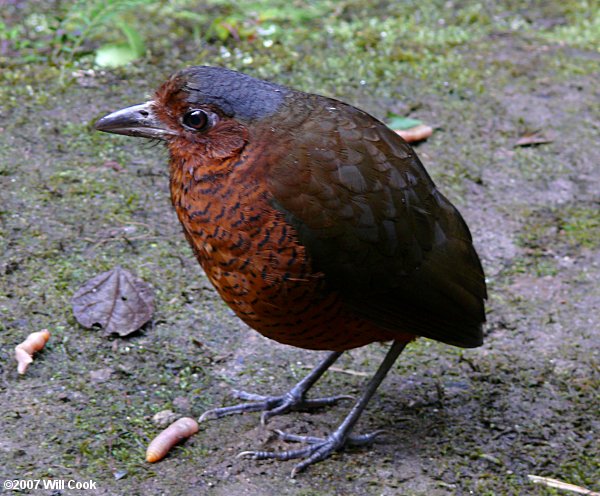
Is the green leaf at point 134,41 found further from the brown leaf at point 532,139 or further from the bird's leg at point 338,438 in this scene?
the bird's leg at point 338,438

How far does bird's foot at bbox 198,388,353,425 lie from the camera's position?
13.0 ft

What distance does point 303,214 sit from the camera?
3318 mm

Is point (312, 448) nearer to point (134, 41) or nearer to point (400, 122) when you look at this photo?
point (400, 122)

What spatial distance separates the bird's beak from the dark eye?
0.09 meters

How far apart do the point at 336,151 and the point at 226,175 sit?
44 cm

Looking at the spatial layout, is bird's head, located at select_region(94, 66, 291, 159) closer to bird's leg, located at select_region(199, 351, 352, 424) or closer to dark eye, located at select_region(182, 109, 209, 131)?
dark eye, located at select_region(182, 109, 209, 131)

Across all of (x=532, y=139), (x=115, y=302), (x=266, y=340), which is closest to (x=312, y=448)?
(x=266, y=340)

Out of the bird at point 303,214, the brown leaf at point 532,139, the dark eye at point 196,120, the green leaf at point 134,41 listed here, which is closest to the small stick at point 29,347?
the bird at point 303,214

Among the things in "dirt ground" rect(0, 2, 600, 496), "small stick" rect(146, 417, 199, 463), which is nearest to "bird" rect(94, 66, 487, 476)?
"small stick" rect(146, 417, 199, 463)

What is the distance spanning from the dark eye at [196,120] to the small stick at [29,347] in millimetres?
1237

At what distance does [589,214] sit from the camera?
214 inches

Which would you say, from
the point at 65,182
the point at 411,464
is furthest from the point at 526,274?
the point at 65,182

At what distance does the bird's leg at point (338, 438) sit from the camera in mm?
3734

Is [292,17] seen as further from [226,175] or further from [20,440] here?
[20,440]
